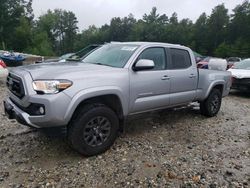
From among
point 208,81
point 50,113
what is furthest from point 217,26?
point 50,113

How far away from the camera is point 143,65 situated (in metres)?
4.41

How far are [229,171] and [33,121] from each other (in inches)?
112

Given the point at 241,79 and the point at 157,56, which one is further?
the point at 241,79

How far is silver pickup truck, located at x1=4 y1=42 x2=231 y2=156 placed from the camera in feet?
11.9

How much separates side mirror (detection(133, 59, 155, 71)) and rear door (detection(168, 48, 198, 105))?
34.4 inches

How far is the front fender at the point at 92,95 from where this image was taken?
3670 mm

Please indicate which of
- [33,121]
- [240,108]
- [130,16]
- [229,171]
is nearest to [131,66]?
[33,121]

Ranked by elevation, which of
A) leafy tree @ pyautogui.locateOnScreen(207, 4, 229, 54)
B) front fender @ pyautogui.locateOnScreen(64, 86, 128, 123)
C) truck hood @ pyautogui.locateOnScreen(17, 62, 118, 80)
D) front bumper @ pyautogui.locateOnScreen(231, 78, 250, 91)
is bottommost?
front bumper @ pyautogui.locateOnScreen(231, 78, 250, 91)

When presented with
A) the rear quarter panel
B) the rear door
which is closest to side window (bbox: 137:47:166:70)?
the rear door

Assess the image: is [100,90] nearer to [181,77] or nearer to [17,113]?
[17,113]

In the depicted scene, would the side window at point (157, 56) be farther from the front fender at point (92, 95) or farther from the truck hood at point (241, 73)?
the truck hood at point (241, 73)

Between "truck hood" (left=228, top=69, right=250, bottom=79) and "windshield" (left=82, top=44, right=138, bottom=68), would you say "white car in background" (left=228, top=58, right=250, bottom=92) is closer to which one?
"truck hood" (left=228, top=69, right=250, bottom=79)

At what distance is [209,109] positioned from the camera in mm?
6641

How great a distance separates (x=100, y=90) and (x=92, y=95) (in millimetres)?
151
